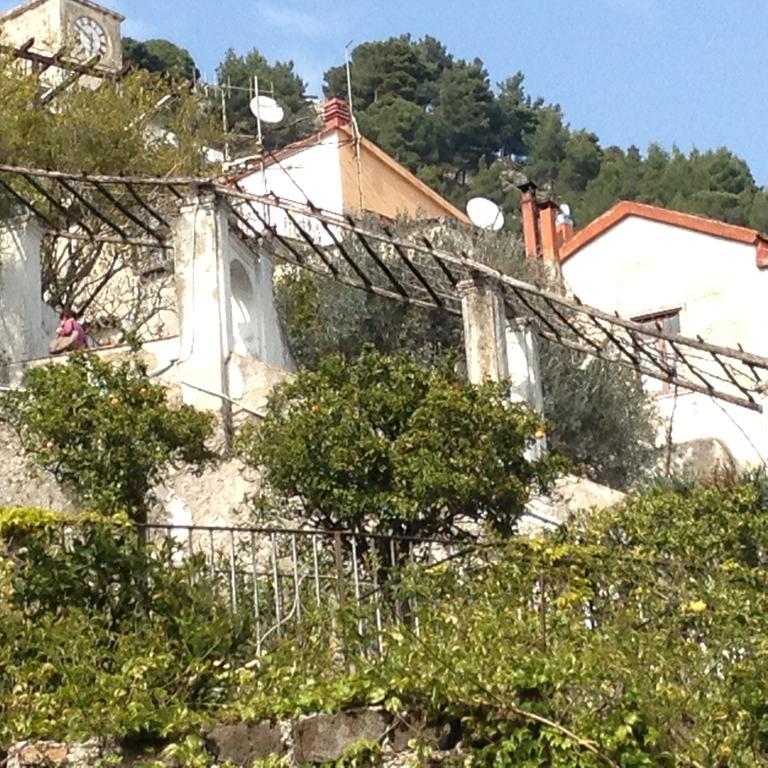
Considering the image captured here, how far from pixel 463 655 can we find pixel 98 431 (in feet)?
25.6

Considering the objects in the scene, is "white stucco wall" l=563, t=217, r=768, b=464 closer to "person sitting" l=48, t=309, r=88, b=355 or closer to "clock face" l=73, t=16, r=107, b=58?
"person sitting" l=48, t=309, r=88, b=355

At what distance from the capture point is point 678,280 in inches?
1419

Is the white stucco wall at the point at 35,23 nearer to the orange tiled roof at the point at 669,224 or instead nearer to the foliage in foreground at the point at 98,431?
the orange tiled roof at the point at 669,224

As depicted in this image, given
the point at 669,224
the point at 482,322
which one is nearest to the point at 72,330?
the point at 482,322

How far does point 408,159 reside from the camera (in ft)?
225

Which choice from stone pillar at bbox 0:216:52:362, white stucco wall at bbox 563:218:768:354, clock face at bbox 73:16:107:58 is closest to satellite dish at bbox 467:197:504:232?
white stucco wall at bbox 563:218:768:354

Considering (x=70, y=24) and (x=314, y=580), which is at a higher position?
(x=70, y=24)

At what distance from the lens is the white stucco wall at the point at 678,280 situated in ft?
115

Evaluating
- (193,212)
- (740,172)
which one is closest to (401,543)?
(193,212)

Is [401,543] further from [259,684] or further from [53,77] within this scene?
[53,77]

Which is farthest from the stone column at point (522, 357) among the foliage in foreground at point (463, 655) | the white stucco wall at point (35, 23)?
the white stucco wall at point (35, 23)

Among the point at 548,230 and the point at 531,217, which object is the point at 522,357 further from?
the point at 531,217

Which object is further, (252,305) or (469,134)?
(469,134)

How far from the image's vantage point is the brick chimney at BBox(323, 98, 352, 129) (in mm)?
38938
